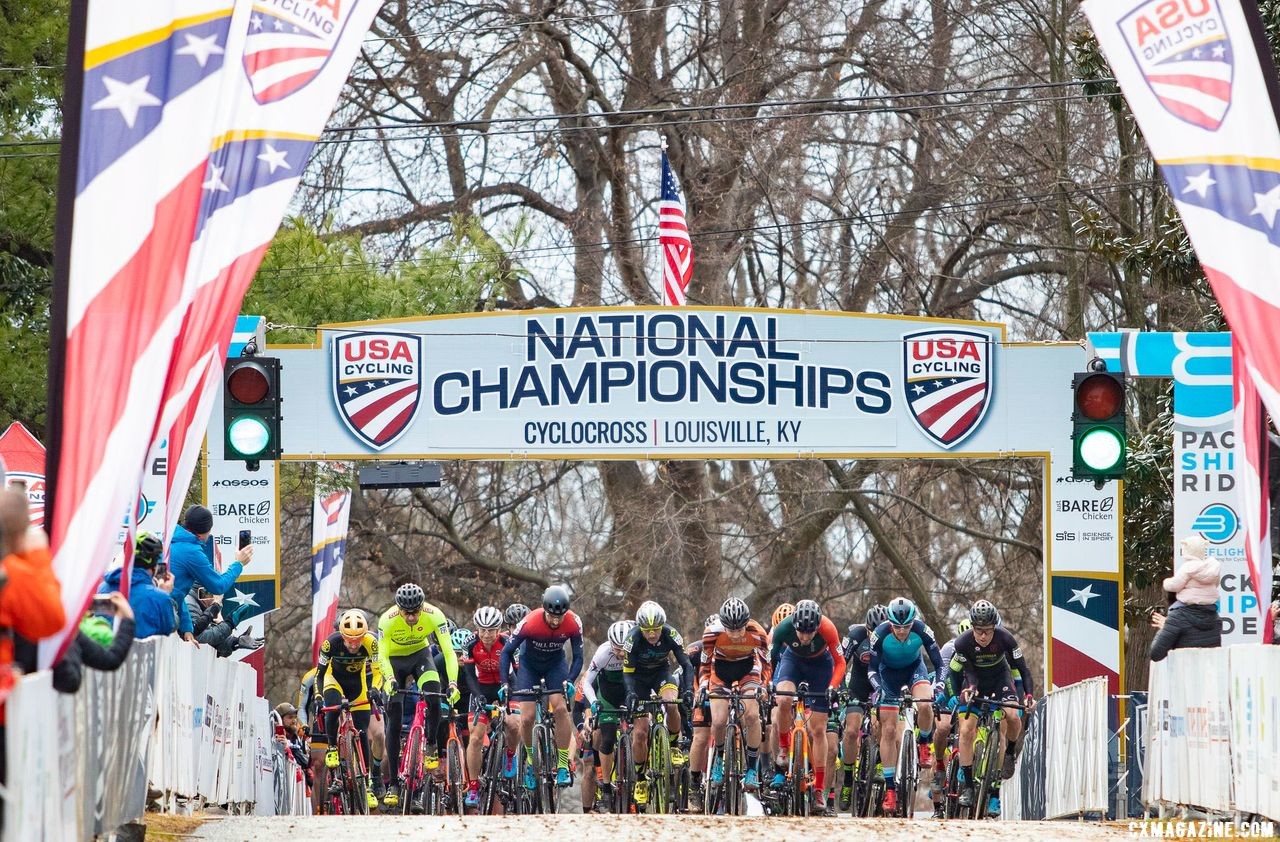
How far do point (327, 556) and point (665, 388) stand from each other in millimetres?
4815

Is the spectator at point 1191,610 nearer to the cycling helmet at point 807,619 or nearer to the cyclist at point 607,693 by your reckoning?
the cycling helmet at point 807,619

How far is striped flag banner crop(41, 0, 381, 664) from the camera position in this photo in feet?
28.7

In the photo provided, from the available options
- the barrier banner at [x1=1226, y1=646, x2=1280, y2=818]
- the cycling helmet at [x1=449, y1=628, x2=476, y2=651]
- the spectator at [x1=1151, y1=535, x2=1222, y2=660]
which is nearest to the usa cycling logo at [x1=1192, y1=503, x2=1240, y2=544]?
the spectator at [x1=1151, y1=535, x2=1222, y2=660]

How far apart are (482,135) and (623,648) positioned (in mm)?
18336

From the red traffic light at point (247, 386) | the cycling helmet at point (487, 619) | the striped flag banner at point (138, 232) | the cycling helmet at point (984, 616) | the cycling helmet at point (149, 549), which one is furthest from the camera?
the cycling helmet at point (487, 619)

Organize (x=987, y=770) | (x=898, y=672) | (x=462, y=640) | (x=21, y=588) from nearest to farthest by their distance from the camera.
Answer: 1. (x=21, y=588)
2. (x=987, y=770)
3. (x=898, y=672)
4. (x=462, y=640)

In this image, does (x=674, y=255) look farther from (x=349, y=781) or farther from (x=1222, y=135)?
(x=1222, y=135)

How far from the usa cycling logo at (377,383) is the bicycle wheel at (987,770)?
254 inches

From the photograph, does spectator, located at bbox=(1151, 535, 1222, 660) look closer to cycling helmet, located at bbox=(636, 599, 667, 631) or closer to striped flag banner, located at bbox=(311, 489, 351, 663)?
cycling helmet, located at bbox=(636, 599, 667, 631)

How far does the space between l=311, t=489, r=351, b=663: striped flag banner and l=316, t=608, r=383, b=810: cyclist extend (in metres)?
4.44

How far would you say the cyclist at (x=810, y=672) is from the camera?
16281mm

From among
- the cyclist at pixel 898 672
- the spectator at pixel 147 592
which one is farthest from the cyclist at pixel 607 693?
the spectator at pixel 147 592

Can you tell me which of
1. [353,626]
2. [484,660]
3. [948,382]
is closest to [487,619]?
[484,660]

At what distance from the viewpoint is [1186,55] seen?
1120cm
